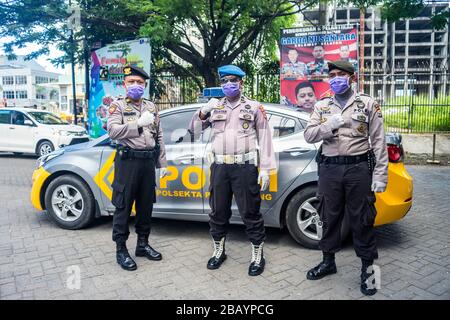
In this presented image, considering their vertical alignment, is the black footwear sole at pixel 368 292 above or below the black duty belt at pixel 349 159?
below

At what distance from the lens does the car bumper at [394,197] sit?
12.9 feet

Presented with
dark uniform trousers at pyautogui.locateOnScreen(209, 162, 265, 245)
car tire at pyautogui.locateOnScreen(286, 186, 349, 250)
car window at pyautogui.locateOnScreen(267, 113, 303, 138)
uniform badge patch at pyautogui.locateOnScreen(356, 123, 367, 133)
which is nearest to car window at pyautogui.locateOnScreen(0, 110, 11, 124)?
car window at pyautogui.locateOnScreen(267, 113, 303, 138)

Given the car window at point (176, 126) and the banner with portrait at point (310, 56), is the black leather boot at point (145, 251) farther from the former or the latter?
the banner with portrait at point (310, 56)

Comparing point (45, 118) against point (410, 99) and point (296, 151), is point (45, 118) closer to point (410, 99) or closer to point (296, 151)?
point (296, 151)

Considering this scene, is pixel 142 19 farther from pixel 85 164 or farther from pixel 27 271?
pixel 27 271

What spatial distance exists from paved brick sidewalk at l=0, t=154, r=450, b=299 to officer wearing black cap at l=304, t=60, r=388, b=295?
0.50 meters

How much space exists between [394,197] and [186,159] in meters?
2.18

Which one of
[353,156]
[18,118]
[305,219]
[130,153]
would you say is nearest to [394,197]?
[305,219]

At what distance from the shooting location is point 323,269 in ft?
11.6

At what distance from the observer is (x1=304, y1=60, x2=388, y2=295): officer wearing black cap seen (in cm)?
321

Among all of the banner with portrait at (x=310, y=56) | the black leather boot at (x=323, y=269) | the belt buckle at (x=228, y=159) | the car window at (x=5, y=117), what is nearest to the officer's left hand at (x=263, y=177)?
the belt buckle at (x=228, y=159)

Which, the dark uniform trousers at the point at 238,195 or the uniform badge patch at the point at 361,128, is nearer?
the uniform badge patch at the point at 361,128

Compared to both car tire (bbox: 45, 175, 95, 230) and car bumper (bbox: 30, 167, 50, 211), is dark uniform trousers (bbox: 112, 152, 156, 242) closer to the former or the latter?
car tire (bbox: 45, 175, 95, 230)

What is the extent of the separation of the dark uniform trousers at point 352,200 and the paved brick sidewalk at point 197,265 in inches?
16.5
